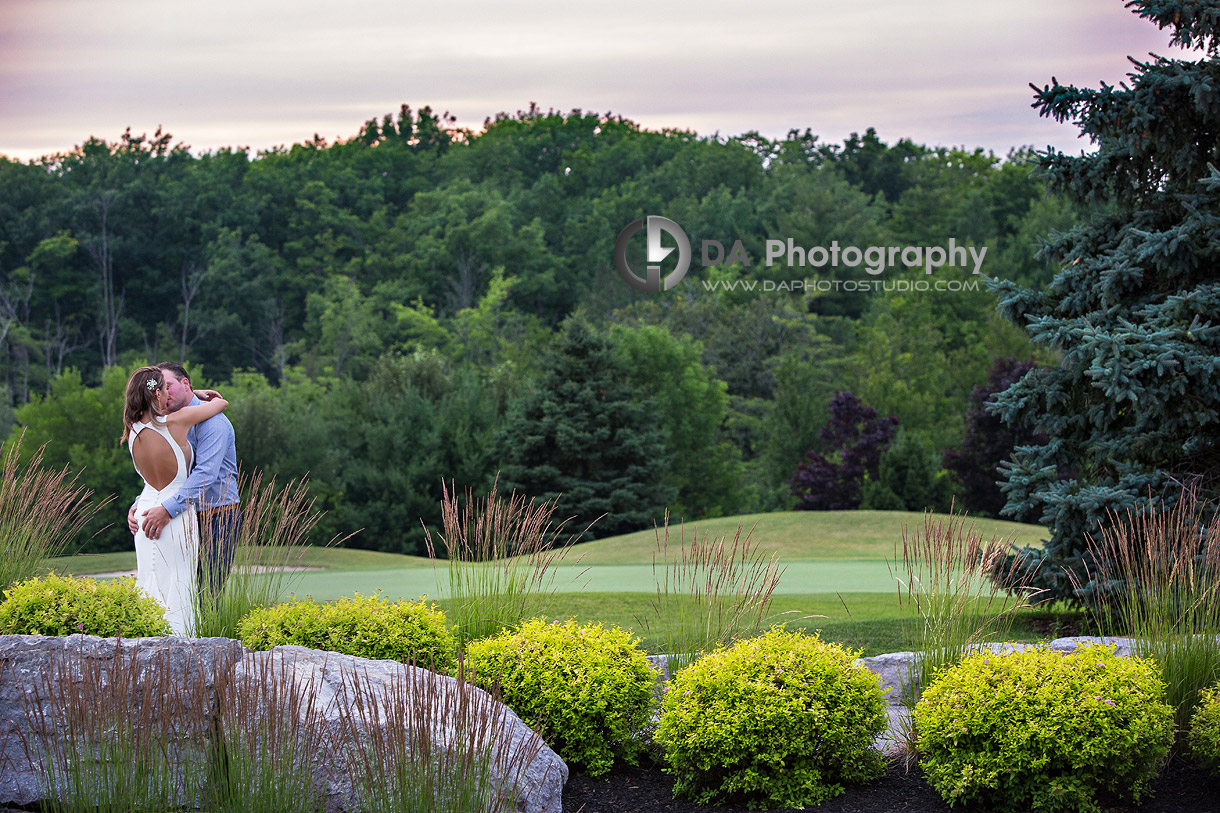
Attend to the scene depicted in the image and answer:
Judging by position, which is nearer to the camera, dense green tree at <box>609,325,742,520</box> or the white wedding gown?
the white wedding gown

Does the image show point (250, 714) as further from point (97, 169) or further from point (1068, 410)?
point (97, 169)

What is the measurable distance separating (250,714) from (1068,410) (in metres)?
6.07

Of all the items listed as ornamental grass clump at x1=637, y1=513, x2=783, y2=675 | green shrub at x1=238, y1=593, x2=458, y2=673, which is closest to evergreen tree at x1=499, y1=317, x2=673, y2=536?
ornamental grass clump at x1=637, y1=513, x2=783, y2=675

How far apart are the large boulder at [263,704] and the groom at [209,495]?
1.33 meters

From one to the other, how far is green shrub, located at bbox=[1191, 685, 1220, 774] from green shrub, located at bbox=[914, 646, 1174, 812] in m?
0.16

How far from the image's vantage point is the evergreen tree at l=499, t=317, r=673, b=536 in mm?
24016

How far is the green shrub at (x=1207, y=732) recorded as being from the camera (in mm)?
3924

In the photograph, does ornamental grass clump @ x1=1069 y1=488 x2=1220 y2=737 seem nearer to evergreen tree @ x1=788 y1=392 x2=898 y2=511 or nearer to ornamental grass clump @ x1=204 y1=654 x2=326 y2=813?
ornamental grass clump @ x1=204 y1=654 x2=326 y2=813

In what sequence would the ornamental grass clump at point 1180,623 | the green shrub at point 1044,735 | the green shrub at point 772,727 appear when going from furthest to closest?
the ornamental grass clump at point 1180,623 → the green shrub at point 772,727 → the green shrub at point 1044,735

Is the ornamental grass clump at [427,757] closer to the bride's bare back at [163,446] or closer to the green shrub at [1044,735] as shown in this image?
the green shrub at [1044,735]

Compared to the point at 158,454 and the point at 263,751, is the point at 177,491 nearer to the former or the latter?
the point at 158,454

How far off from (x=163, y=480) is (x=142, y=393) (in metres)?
0.48

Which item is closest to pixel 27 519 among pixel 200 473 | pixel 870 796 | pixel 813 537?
pixel 200 473

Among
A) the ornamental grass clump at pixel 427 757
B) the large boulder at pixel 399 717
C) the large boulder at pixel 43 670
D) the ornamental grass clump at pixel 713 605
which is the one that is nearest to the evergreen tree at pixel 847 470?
the ornamental grass clump at pixel 713 605
